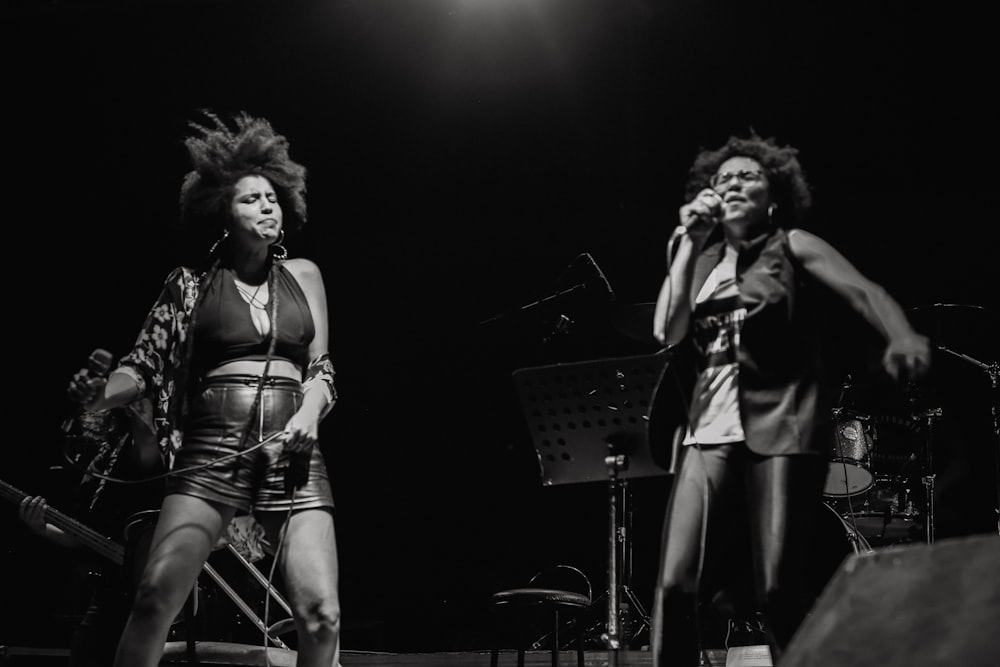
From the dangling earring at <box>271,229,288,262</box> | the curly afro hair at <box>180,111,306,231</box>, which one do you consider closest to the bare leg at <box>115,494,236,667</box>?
the dangling earring at <box>271,229,288,262</box>

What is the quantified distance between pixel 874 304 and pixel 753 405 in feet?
1.31

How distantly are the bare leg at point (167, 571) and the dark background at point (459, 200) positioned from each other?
10.5ft

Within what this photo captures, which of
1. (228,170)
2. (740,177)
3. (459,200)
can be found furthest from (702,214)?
(459,200)

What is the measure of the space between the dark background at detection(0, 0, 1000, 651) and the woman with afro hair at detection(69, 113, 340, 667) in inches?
104

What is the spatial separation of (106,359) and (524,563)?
16.1ft

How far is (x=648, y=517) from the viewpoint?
23.7 ft

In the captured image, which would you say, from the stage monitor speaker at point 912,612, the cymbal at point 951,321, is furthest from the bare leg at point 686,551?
the cymbal at point 951,321

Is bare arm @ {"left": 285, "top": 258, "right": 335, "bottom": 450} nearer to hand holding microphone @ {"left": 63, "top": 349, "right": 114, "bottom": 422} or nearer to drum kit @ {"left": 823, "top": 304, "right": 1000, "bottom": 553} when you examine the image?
hand holding microphone @ {"left": 63, "top": 349, "right": 114, "bottom": 422}

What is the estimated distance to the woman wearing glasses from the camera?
2.58 m

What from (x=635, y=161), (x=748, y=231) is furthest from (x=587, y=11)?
(x=748, y=231)

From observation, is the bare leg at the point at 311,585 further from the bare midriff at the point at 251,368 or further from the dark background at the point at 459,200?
the dark background at the point at 459,200

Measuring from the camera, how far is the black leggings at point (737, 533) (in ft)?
8.43

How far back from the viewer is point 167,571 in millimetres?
2730

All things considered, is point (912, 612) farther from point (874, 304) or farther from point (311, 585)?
point (311, 585)
